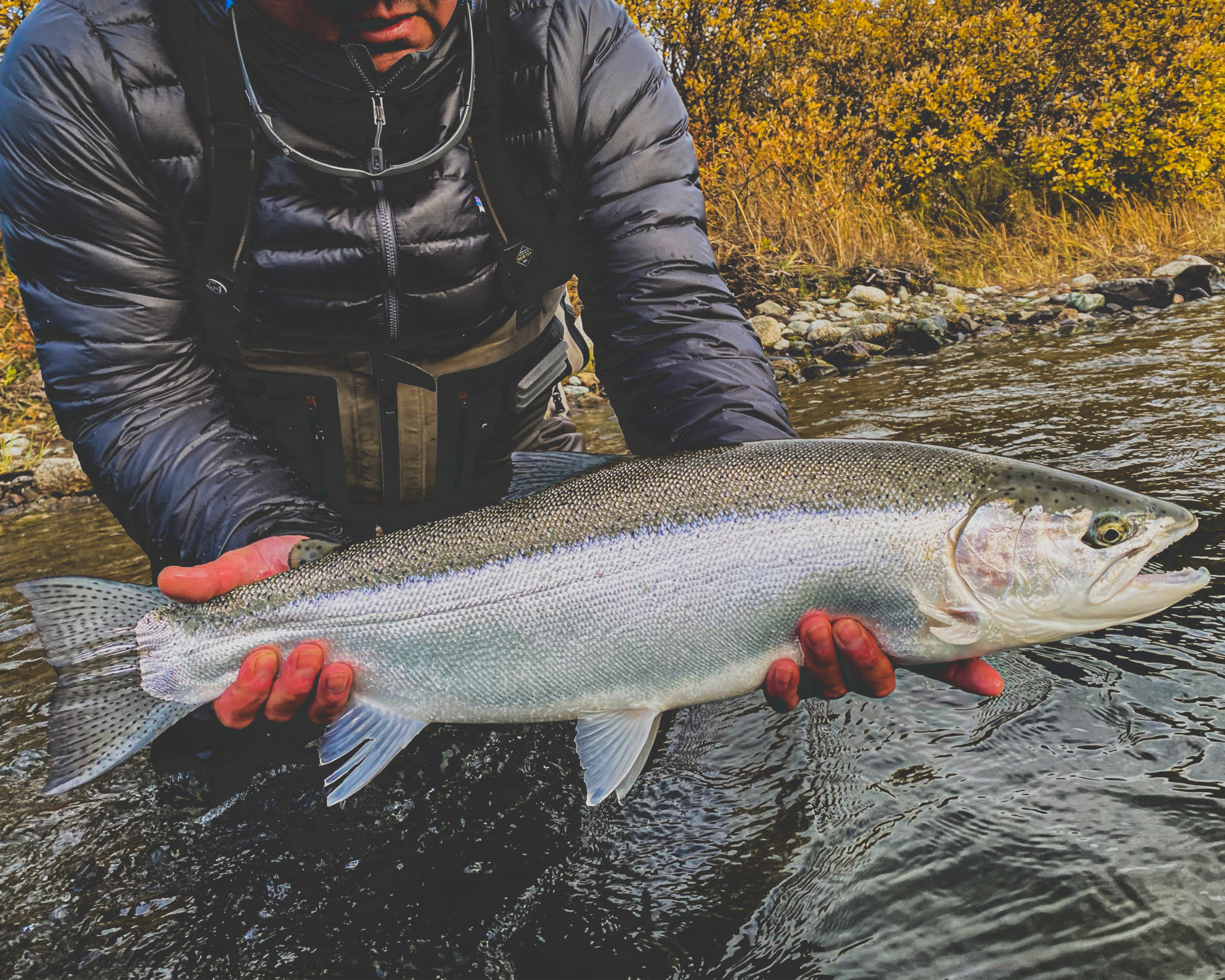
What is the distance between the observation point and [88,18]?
2.48 metres

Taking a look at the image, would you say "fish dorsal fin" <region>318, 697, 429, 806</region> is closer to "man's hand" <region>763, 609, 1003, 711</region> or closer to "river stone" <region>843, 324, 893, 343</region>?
"man's hand" <region>763, 609, 1003, 711</region>

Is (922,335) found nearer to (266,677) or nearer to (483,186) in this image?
(483,186)

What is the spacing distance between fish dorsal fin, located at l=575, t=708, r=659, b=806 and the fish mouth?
3.51ft

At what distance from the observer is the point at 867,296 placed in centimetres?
1099

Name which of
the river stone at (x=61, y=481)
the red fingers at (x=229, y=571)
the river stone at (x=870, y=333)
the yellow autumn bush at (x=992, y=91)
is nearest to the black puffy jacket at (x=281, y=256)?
the red fingers at (x=229, y=571)

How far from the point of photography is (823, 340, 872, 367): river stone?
885 cm

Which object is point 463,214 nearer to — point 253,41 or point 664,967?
point 253,41

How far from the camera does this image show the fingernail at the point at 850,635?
2076mm

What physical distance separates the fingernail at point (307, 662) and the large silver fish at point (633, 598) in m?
0.06

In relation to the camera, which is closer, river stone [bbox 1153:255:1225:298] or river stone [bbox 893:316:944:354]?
river stone [bbox 893:316:944:354]

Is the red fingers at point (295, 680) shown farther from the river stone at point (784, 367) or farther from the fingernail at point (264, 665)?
the river stone at point (784, 367)

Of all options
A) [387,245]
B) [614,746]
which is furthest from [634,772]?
[387,245]

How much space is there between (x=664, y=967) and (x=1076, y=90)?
17.3 metres

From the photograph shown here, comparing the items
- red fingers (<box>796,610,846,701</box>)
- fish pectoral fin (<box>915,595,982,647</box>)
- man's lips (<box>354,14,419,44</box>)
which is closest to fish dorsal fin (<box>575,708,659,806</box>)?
red fingers (<box>796,610,846,701</box>)
